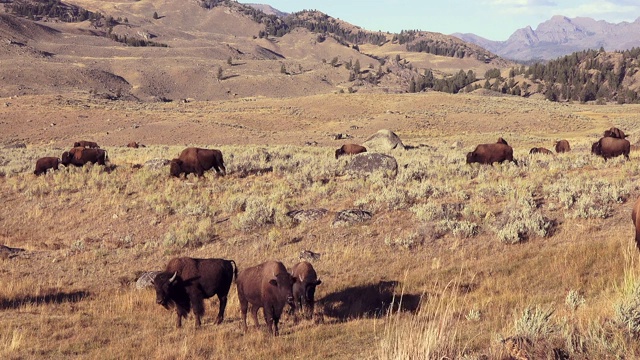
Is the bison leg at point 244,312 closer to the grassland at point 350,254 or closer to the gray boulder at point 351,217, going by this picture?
the grassland at point 350,254

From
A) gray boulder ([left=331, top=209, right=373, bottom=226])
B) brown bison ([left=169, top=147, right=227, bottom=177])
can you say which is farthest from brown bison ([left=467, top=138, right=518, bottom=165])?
brown bison ([left=169, top=147, right=227, bottom=177])

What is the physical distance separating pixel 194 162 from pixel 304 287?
1524 centimetres

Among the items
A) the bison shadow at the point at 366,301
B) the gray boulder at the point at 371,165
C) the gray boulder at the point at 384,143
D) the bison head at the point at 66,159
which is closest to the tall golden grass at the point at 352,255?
the bison shadow at the point at 366,301

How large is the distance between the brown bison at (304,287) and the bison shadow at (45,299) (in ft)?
17.0

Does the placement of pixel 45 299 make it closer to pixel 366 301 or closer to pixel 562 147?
pixel 366 301

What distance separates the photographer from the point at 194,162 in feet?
73.3

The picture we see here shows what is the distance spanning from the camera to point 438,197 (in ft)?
54.5

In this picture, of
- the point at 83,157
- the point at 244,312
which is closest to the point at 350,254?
the point at 244,312

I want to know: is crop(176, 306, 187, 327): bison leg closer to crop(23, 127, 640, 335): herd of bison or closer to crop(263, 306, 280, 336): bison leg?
crop(23, 127, 640, 335): herd of bison

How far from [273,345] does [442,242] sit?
652 cm

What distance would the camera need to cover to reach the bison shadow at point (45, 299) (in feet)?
34.0

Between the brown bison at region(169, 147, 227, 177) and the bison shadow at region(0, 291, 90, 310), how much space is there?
11307mm

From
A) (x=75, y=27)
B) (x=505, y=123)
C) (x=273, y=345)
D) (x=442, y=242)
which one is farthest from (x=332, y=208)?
(x=75, y=27)

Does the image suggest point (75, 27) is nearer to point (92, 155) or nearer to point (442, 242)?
point (92, 155)
